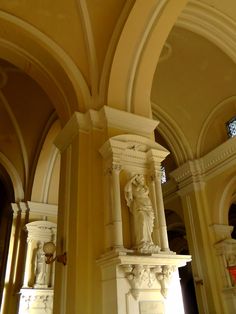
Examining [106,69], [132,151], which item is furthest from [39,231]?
[106,69]

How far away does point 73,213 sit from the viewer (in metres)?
4.64

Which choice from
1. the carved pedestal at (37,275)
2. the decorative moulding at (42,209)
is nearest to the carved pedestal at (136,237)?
the carved pedestal at (37,275)

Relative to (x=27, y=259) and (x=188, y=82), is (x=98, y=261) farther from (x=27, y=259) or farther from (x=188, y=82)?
(x=188, y=82)

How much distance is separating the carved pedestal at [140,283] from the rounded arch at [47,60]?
9.23 ft

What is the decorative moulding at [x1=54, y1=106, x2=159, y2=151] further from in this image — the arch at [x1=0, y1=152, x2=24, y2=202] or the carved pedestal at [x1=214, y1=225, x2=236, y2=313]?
the arch at [x1=0, y1=152, x2=24, y2=202]

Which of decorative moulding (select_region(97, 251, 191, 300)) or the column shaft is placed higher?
the column shaft

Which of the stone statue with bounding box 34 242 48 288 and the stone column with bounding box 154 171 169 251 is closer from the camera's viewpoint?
the stone column with bounding box 154 171 169 251

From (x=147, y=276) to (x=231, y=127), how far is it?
23.7 feet

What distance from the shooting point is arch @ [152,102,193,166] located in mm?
10750

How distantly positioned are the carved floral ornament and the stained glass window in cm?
676

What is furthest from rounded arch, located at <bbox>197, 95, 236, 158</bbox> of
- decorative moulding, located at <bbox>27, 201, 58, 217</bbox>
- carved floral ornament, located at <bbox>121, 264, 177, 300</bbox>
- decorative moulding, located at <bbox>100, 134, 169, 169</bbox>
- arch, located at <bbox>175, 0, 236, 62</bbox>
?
carved floral ornament, located at <bbox>121, 264, 177, 300</bbox>

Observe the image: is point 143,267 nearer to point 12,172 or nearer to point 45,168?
point 45,168

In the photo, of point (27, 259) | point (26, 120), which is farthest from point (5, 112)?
point (27, 259)

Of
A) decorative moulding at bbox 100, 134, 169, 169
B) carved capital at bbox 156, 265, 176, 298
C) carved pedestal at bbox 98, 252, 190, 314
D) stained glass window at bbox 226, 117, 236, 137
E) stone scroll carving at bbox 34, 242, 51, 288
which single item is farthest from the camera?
stained glass window at bbox 226, 117, 236, 137
